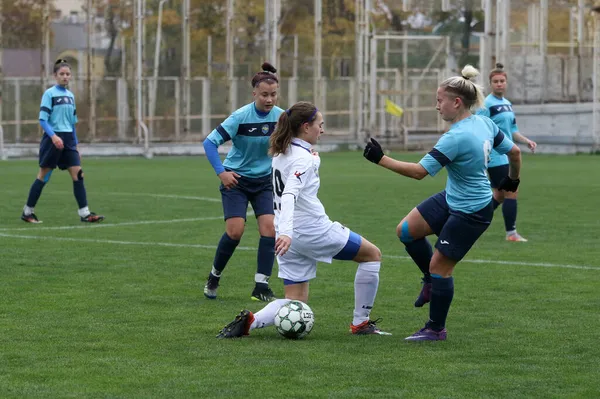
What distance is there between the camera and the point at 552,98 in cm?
3953

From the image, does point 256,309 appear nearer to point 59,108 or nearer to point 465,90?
point 465,90

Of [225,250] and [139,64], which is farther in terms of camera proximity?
[139,64]

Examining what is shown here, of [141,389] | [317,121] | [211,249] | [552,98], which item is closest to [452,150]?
[317,121]

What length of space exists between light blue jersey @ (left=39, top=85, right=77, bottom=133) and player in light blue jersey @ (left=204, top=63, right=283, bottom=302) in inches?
269

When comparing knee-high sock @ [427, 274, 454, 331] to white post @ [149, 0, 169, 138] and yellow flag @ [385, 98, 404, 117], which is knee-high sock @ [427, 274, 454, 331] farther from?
yellow flag @ [385, 98, 404, 117]

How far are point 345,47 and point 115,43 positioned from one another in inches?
325

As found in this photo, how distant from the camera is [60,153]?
1672 centimetres

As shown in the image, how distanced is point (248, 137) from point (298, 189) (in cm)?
241

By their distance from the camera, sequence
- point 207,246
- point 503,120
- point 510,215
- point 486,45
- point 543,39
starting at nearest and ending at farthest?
point 207,246
point 510,215
point 503,120
point 486,45
point 543,39

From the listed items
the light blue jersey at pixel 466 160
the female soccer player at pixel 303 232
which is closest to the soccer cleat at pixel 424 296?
the female soccer player at pixel 303 232

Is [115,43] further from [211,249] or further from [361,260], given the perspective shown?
[361,260]

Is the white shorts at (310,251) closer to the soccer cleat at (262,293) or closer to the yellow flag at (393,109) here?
the soccer cleat at (262,293)

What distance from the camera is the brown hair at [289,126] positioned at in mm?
7965

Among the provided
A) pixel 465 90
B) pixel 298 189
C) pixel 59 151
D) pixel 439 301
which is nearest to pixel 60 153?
pixel 59 151
